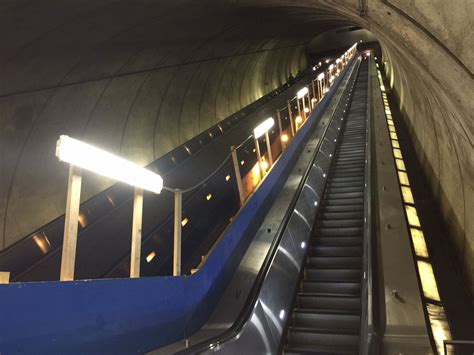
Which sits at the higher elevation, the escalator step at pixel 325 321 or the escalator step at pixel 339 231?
the escalator step at pixel 339 231

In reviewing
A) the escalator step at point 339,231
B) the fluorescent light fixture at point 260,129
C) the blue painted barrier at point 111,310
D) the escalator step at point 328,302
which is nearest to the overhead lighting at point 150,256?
the blue painted barrier at point 111,310

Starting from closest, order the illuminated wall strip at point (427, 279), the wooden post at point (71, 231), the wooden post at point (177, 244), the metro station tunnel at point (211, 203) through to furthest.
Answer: the wooden post at point (71, 231) < the metro station tunnel at point (211, 203) < the wooden post at point (177, 244) < the illuminated wall strip at point (427, 279)

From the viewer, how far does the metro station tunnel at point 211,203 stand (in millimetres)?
3301

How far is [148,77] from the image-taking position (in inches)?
448

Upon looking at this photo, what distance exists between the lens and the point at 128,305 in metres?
3.54

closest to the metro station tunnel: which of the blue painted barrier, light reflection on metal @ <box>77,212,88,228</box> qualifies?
the blue painted barrier

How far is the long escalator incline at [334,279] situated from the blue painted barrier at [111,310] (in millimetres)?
1093

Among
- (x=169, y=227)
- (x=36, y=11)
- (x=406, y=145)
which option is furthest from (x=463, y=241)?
(x=36, y=11)

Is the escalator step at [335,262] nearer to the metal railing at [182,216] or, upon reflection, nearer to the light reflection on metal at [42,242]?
the metal railing at [182,216]

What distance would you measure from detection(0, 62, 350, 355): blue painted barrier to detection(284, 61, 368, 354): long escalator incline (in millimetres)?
1093

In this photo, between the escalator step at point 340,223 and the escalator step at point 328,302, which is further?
the escalator step at point 340,223

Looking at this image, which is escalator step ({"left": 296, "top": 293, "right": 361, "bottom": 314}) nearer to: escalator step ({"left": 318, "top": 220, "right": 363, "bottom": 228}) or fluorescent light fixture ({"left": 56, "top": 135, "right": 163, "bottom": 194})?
escalator step ({"left": 318, "top": 220, "right": 363, "bottom": 228})

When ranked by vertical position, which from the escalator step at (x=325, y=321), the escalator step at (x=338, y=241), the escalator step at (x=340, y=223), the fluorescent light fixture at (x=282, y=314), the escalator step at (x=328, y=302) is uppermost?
the escalator step at (x=340, y=223)

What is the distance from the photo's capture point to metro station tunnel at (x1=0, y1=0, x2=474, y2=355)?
330cm
